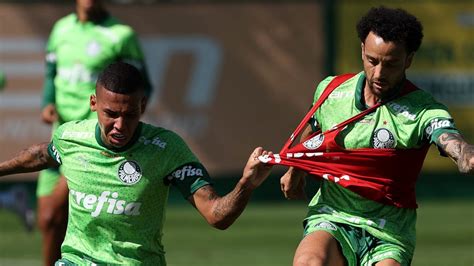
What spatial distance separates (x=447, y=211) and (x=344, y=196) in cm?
1194

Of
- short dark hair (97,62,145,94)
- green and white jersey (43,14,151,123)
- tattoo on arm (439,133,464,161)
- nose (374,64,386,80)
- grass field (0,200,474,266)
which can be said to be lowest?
grass field (0,200,474,266)

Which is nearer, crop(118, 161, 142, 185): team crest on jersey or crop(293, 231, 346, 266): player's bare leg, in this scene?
crop(293, 231, 346, 266): player's bare leg

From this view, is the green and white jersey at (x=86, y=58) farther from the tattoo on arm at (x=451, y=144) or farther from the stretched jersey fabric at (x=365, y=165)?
the tattoo on arm at (x=451, y=144)

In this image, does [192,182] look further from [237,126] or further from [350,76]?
[237,126]

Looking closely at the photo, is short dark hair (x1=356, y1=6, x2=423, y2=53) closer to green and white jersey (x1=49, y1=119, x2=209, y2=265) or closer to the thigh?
the thigh

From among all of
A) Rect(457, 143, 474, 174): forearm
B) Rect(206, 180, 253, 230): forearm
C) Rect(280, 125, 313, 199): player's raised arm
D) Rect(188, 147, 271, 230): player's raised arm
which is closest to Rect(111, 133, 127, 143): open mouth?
Rect(188, 147, 271, 230): player's raised arm

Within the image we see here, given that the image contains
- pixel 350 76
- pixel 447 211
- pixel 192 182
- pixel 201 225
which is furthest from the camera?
pixel 447 211

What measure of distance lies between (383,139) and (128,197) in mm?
1519

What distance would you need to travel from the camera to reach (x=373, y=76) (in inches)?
303

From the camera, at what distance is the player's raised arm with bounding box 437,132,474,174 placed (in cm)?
714

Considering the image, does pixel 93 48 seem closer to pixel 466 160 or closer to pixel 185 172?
pixel 185 172

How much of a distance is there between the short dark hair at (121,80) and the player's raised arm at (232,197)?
70 centimetres

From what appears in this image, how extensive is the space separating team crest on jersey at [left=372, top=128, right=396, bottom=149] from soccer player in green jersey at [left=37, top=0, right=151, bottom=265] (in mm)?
3855

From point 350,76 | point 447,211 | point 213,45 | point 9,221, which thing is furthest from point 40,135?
point 350,76
